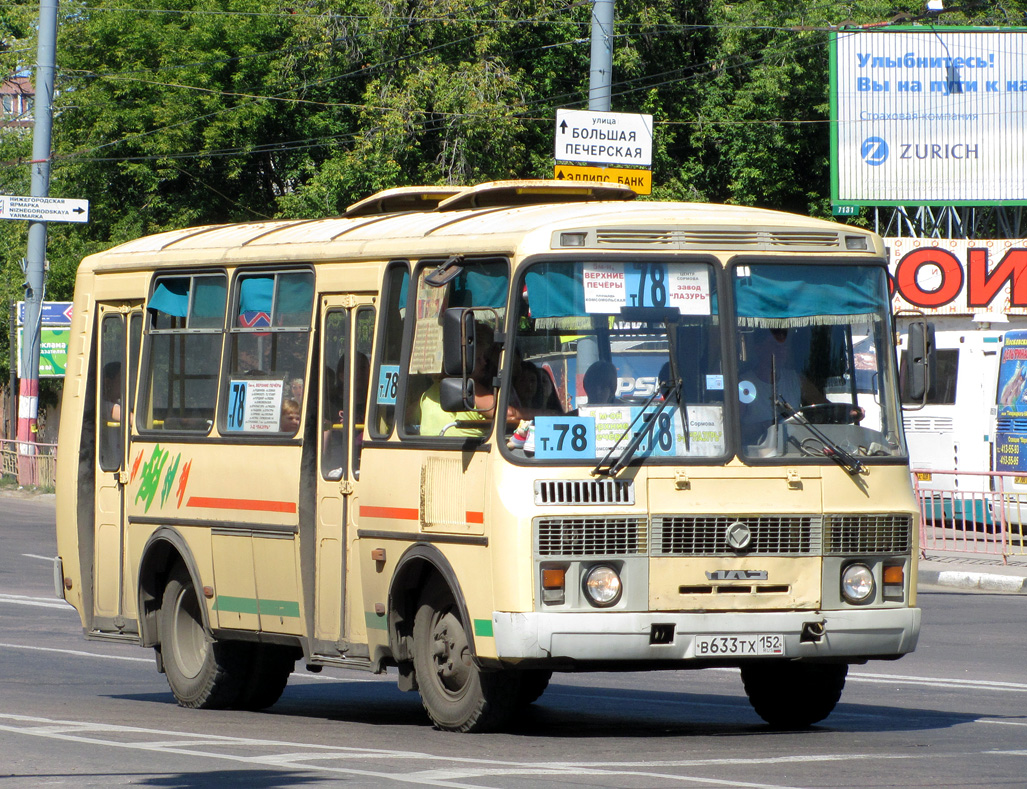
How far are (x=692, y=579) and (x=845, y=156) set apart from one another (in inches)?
1155

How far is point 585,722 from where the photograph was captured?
10258 millimetres

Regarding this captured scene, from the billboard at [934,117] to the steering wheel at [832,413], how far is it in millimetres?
28129

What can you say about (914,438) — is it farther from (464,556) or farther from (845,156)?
(464,556)

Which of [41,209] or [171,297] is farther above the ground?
[41,209]

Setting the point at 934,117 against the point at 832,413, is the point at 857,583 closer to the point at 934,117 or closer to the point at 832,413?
the point at 832,413

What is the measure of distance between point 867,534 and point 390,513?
2436 mm

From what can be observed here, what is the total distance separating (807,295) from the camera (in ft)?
30.2

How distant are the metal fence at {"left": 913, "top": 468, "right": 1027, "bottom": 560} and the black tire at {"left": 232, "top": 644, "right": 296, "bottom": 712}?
11681mm

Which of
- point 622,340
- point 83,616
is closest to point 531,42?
point 83,616

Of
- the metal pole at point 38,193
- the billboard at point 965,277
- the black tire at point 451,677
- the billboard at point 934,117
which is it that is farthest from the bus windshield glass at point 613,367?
the billboard at point 934,117

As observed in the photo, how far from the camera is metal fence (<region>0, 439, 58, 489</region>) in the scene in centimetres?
3478

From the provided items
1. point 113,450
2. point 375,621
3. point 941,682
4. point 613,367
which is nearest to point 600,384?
point 613,367

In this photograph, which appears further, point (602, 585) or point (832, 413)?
point (832, 413)

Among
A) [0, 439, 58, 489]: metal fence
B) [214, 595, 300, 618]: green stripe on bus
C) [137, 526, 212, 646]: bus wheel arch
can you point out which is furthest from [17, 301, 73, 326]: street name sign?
[214, 595, 300, 618]: green stripe on bus
